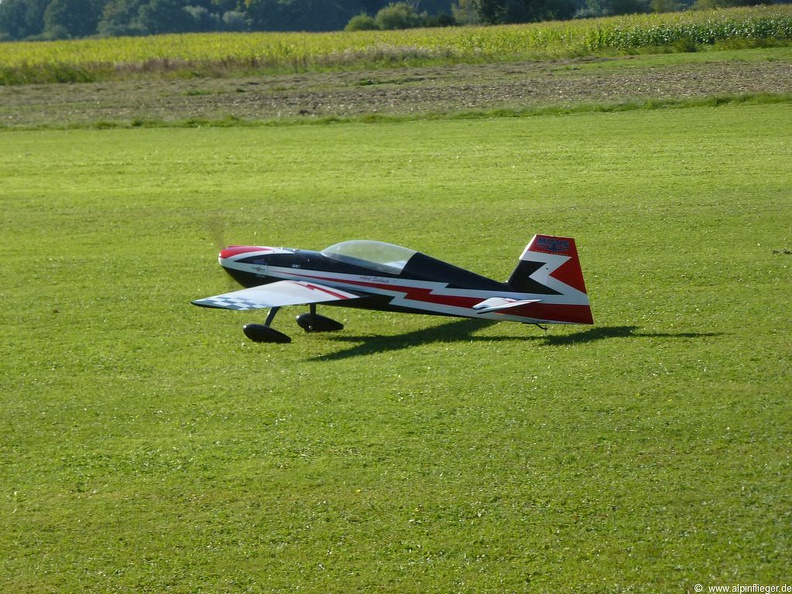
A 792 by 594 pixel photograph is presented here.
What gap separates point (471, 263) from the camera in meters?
17.6

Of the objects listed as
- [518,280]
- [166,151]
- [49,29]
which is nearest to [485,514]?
[518,280]

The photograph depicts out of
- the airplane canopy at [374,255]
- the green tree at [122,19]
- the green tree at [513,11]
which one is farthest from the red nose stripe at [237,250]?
the green tree at [122,19]

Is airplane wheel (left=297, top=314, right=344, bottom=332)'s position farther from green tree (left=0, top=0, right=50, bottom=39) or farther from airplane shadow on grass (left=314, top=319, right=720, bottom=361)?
green tree (left=0, top=0, right=50, bottom=39)

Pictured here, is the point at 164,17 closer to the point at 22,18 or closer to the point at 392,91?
the point at 22,18

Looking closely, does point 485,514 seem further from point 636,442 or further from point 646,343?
point 646,343

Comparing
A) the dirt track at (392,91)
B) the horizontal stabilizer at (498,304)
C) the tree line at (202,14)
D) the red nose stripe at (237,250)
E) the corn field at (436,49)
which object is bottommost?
the horizontal stabilizer at (498,304)

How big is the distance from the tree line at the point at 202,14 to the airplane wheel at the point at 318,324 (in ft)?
299

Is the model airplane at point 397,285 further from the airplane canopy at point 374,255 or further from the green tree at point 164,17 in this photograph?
the green tree at point 164,17

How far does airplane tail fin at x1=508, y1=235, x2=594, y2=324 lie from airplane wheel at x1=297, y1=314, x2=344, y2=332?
3.00 meters

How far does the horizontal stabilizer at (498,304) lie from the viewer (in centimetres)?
1278

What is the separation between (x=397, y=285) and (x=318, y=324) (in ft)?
4.67

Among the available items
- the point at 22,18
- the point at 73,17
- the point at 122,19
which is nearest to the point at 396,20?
the point at 122,19

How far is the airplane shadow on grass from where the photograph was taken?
1273 centimetres

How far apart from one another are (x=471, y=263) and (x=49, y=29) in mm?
142674
